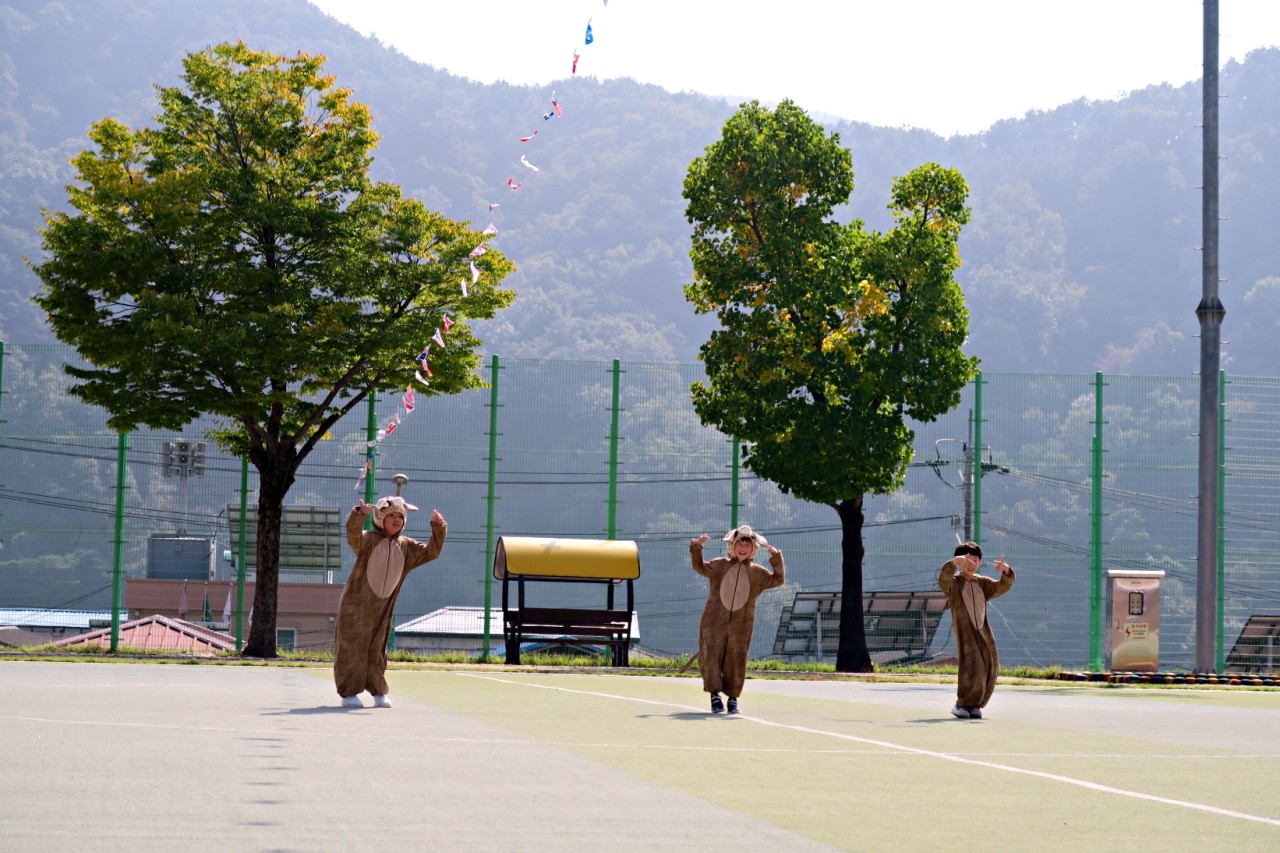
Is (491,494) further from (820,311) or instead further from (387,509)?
(387,509)

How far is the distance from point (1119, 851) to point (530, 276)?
143 m

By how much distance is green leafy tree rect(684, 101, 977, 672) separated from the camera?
26.5m

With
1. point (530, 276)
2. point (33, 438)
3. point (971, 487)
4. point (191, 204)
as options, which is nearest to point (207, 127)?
point (191, 204)

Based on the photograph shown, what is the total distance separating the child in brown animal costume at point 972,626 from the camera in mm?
15273

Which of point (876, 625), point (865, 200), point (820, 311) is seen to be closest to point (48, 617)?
point (876, 625)

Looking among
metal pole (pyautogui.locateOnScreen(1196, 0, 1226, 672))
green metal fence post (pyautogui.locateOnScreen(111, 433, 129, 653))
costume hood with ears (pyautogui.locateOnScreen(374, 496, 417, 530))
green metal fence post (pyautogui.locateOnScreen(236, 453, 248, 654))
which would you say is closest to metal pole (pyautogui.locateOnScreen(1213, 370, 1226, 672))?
metal pole (pyautogui.locateOnScreen(1196, 0, 1226, 672))

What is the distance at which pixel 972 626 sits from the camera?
51.4 ft

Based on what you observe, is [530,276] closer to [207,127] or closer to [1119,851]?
[207,127]

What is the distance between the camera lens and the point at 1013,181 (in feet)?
592

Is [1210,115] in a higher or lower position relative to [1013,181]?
lower

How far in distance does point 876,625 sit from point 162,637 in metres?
11.8

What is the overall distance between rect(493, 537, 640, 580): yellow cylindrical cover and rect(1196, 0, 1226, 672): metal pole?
822 cm

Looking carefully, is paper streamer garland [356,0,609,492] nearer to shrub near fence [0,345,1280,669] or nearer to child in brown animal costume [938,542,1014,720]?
shrub near fence [0,345,1280,669]

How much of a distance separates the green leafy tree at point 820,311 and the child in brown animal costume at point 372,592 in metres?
11.8
